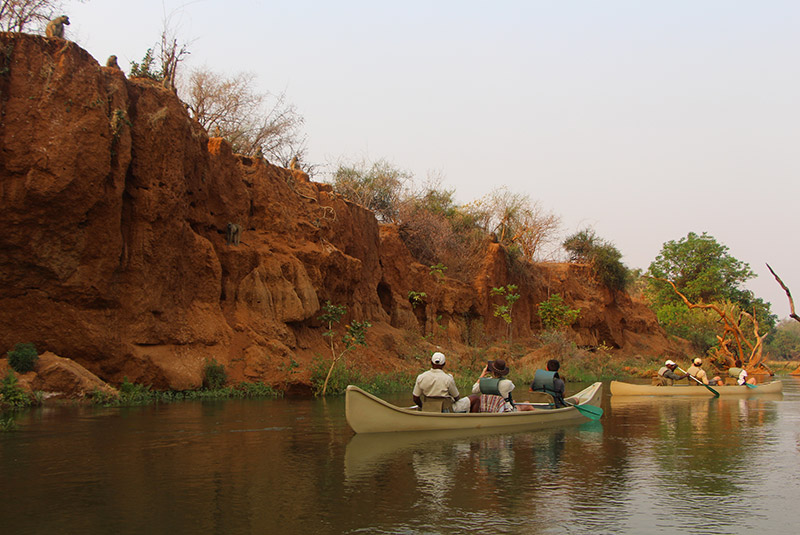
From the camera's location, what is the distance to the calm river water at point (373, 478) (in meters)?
6.54

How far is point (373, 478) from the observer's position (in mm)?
8578

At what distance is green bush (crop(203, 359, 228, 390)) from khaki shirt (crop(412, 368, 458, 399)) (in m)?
7.69

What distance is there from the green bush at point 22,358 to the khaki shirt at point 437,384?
8.24m

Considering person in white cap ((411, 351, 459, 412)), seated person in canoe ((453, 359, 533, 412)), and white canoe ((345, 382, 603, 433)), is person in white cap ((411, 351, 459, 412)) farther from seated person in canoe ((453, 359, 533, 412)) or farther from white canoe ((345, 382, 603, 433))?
seated person in canoe ((453, 359, 533, 412))

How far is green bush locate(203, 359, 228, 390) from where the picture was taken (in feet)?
60.1

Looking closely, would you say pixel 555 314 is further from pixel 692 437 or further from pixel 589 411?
pixel 692 437

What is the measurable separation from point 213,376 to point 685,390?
1425cm

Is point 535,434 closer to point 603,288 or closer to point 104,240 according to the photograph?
point 104,240

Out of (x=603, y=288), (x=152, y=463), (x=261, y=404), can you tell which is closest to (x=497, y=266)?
(x=603, y=288)

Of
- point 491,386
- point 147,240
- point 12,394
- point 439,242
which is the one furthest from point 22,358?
point 439,242

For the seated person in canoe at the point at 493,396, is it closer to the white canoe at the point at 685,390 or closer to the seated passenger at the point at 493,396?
the seated passenger at the point at 493,396

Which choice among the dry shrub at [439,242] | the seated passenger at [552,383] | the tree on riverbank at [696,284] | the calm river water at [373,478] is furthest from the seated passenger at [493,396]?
the tree on riverbank at [696,284]

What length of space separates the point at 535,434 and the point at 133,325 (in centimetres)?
1000

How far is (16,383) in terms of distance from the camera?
14219mm
